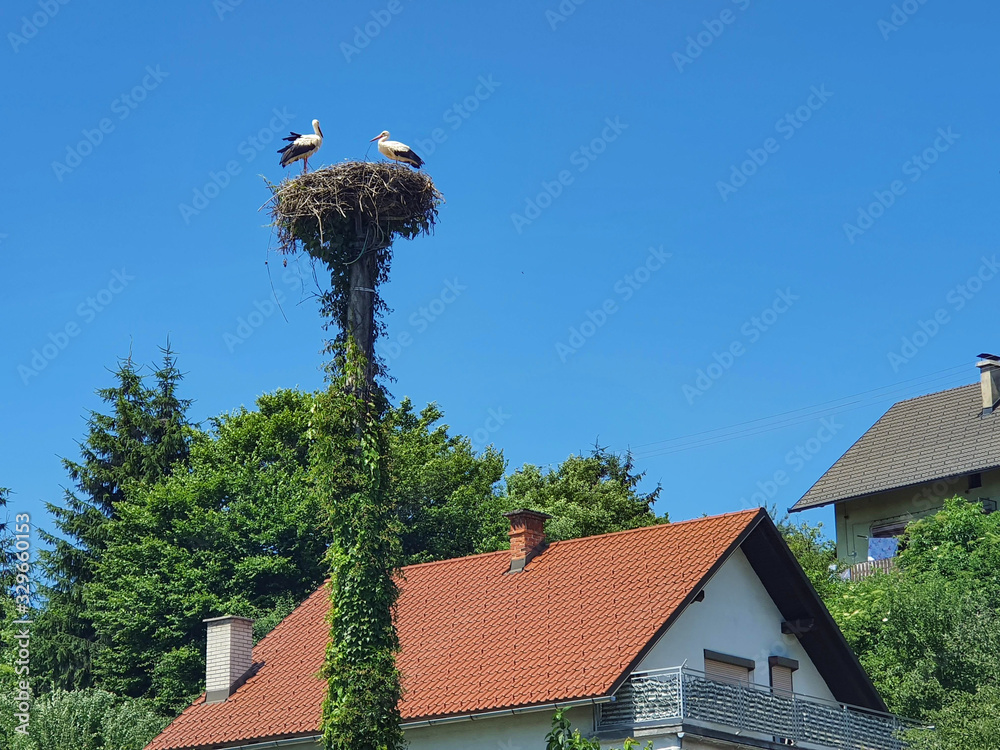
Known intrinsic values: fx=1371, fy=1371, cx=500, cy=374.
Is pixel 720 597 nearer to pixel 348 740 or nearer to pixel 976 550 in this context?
pixel 348 740

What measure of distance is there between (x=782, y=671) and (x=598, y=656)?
5940mm

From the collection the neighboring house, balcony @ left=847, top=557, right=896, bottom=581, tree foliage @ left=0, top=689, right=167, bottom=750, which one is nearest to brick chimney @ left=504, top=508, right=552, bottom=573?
the neighboring house

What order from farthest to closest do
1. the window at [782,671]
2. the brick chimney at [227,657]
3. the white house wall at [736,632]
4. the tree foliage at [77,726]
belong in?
the tree foliage at [77,726] → the brick chimney at [227,657] → the window at [782,671] → the white house wall at [736,632]

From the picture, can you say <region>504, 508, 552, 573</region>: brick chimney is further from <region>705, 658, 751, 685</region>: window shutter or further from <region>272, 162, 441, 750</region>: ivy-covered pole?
<region>272, 162, 441, 750</region>: ivy-covered pole

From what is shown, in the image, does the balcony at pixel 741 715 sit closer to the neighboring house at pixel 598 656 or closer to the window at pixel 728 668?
the neighboring house at pixel 598 656

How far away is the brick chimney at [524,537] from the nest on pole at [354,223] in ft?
30.2

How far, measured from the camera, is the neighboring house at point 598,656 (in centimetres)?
2259

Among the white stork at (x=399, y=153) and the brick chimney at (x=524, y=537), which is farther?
the brick chimney at (x=524, y=537)

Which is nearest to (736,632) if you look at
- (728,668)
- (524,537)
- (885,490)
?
(728,668)

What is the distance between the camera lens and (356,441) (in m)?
19.6

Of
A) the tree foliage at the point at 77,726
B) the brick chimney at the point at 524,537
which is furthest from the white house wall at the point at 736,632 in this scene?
the tree foliage at the point at 77,726

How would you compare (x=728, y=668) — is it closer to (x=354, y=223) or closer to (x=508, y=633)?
(x=508, y=633)

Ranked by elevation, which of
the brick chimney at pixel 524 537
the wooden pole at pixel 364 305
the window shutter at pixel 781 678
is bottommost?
the window shutter at pixel 781 678

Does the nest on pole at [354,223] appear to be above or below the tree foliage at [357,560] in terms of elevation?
above
